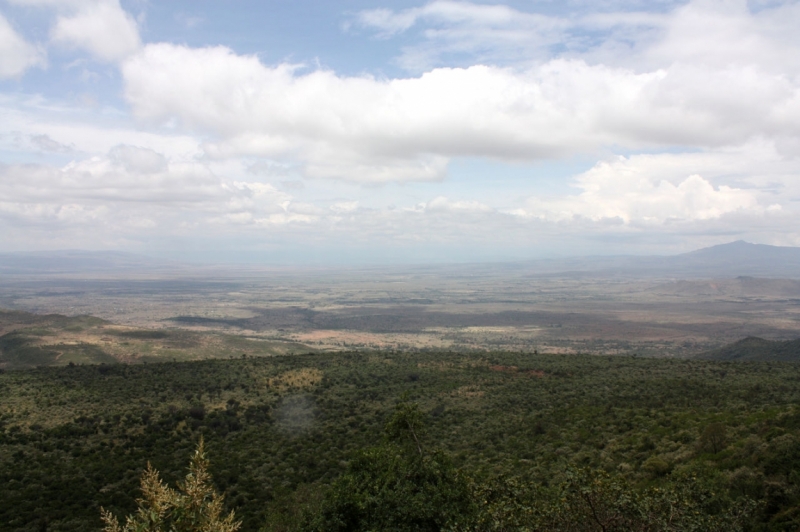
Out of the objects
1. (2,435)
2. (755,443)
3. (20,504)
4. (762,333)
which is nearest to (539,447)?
(755,443)

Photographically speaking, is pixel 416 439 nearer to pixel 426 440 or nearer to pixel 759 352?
pixel 426 440

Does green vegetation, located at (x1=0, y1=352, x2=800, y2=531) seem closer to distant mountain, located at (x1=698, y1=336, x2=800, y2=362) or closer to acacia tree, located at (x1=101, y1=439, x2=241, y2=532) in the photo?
acacia tree, located at (x1=101, y1=439, x2=241, y2=532)

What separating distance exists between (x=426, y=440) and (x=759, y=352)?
59.3m

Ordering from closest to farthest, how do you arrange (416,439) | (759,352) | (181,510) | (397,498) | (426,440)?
(181,510)
(397,498)
(416,439)
(426,440)
(759,352)

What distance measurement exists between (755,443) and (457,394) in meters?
21.2

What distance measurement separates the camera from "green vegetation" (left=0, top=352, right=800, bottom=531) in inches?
512

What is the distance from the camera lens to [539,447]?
82.2ft

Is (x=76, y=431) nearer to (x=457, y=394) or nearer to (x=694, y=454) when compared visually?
(x=457, y=394)

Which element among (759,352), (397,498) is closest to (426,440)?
(397,498)

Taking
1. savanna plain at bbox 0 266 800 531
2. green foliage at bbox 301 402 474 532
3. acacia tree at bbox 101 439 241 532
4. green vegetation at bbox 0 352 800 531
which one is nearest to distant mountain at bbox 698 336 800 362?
savanna plain at bbox 0 266 800 531

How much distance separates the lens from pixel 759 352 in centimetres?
6412

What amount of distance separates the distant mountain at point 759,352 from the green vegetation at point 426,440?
25649 millimetres

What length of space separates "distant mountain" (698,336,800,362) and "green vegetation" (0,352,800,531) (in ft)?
84.2

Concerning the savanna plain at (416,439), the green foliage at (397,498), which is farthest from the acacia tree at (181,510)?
the green foliage at (397,498)
